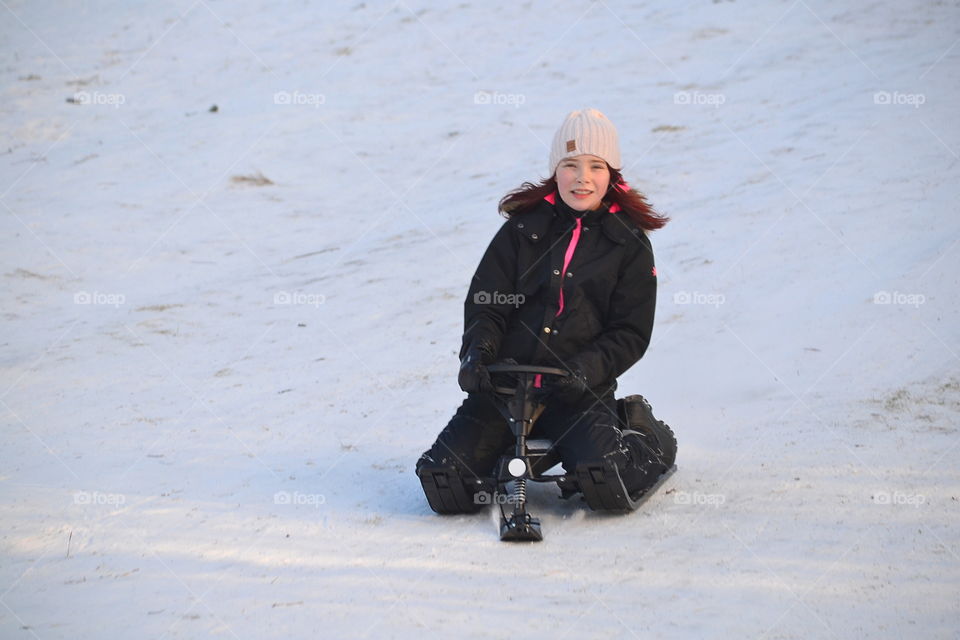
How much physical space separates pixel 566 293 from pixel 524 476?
800 millimetres

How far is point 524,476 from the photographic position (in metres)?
4.14

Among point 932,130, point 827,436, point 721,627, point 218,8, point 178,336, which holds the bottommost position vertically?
point 721,627

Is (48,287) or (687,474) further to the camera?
(48,287)

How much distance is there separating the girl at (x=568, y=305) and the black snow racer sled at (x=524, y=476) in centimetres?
2

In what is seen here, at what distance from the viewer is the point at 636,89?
37.1 ft

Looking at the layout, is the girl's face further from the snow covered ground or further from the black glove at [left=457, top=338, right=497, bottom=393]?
the snow covered ground

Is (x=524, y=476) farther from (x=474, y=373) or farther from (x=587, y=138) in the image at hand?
(x=587, y=138)

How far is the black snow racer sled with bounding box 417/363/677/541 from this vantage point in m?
4.06

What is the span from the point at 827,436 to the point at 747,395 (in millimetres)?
756

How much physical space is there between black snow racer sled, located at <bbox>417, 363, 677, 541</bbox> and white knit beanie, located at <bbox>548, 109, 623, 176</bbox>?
3.10ft

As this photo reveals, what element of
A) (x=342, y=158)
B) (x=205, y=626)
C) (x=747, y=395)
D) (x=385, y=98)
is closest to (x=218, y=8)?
(x=385, y=98)

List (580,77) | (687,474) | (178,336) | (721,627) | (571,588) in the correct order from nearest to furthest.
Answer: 1. (721,627)
2. (571,588)
3. (687,474)
4. (178,336)
5. (580,77)

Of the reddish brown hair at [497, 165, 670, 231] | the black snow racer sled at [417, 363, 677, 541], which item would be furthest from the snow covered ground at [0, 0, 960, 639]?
the reddish brown hair at [497, 165, 670, 231]

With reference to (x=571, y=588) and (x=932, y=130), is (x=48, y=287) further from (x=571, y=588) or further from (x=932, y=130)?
(x=932, y=130)
